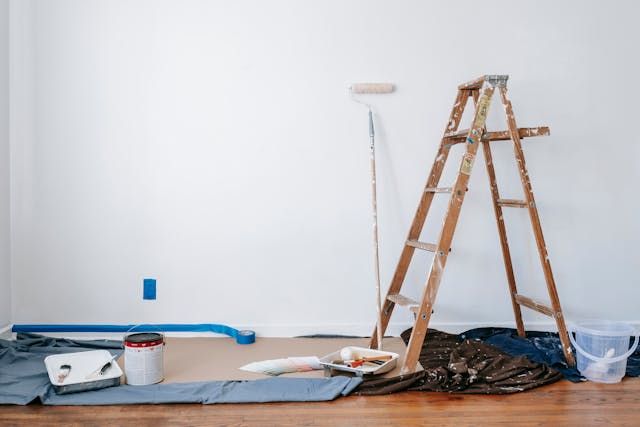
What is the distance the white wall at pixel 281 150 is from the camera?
3.03m

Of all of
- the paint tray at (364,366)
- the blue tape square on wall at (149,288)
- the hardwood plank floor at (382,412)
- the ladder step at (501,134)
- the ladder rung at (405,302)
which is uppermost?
the ladder step at (501,134)

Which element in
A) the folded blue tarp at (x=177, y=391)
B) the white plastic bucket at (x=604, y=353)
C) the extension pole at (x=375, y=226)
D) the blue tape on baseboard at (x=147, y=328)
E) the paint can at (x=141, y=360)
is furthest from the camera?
the blue tape on baseboard at (x=147, y=328)

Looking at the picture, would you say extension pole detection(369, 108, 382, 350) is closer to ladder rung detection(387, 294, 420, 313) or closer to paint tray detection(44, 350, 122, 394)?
ladder rung detection(387, 294, 420, 313)

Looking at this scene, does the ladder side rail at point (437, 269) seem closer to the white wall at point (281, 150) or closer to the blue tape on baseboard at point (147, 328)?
the white wall at point (281, 150)

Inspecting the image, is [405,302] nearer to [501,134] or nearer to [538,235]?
[538,235]

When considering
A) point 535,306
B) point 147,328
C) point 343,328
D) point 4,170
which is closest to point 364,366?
point 343,328

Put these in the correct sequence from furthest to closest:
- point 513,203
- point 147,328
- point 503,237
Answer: point 147,328
point 503,237
point 513,203

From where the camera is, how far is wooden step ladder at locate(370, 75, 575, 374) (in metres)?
2.42

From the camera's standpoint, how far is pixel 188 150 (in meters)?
3.06

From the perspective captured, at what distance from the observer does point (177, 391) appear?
221 cm

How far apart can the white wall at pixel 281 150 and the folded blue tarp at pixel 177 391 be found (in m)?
0.77

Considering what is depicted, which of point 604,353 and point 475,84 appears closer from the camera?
point 604,353

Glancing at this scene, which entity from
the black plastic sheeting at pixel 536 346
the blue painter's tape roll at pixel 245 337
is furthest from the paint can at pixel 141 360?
the black plastic sheeting at pixel 536 346

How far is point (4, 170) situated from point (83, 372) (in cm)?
135
